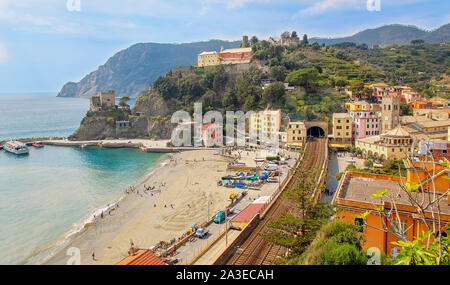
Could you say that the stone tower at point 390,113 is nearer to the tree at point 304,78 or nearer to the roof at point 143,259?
the tree at point 304,78

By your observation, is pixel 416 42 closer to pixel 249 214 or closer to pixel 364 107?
pixel 364 107

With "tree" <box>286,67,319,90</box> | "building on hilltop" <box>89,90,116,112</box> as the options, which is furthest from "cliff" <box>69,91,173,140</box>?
"tree" <box>286,67,319,90</box>

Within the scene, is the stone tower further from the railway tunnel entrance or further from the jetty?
the jetty

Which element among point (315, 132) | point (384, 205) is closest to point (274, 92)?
point (315, 132)
